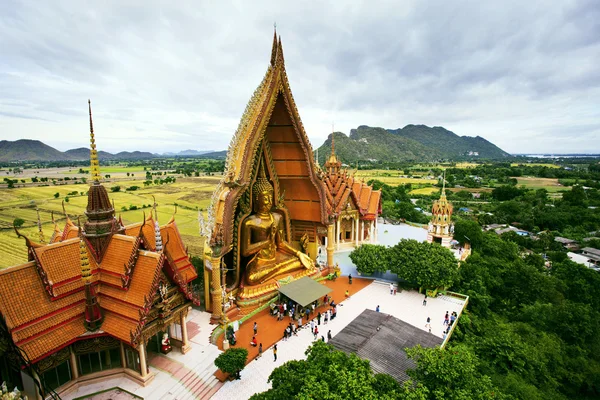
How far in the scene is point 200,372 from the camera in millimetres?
13383

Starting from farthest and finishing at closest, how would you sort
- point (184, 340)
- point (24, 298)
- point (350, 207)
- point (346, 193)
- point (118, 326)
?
point (350, 207), point (346, 193), point (184, 340), point (118, 326), point (24, 298)

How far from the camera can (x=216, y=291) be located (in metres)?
16.6

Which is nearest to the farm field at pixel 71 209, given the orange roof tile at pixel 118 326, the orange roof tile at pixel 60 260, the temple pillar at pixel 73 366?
the orange roof tile at pixel 60 260

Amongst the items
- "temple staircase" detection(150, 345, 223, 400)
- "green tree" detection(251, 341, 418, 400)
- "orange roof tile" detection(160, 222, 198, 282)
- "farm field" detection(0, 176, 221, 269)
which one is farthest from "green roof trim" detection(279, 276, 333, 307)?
"farm field" detection(0, 176, 221, 269)

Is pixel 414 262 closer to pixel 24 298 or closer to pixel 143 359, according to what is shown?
pixel 143 359

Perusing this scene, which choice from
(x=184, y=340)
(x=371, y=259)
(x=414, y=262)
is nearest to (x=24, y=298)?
(x=184, y=340)

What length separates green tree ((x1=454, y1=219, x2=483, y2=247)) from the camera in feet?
104

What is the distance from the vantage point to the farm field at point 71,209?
39.1 meters

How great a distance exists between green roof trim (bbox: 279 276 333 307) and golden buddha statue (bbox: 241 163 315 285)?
4.85 feet

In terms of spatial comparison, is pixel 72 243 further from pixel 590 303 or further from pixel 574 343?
pixel 590 303

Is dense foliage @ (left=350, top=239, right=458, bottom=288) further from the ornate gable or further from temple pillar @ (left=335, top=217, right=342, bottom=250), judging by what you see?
temple pillar @ (left=335, top=217, right=342, bottom=250)

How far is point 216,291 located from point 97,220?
6570mm

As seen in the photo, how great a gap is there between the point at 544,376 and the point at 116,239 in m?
22.3

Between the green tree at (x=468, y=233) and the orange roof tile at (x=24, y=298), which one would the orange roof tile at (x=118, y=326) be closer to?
the orange roof tile at (x=24, y=298)
